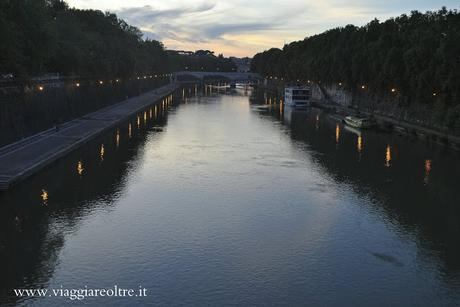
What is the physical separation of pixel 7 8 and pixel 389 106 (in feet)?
201

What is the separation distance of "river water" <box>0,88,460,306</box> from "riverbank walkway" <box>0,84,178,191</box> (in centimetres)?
95

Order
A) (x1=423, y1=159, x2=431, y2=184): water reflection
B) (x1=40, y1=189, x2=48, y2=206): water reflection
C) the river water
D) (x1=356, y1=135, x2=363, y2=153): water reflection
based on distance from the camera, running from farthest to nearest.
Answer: (x1=356, y1=135, x2=363, y2=153): water reflection, (x1=423, y1=159, x2=431, y2=184): water reflection, (x1=40, y1=189, x2=48, y2=206): water reflection, the river water

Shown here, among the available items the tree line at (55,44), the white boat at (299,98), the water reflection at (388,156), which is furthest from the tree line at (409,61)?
the tree line at (55,44)

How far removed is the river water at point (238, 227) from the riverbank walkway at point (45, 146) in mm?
948

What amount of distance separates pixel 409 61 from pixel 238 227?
41735mm

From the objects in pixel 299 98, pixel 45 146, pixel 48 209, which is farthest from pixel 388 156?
pixel 299 98

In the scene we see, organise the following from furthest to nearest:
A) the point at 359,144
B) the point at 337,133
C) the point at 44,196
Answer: the point at 337,133
the point at 359,144
the point at 44,196

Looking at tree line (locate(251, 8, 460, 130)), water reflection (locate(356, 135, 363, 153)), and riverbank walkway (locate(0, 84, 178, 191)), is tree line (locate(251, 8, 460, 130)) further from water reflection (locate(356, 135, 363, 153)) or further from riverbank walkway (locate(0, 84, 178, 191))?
riverbank walkway (locate(0, 84, 178, 191))

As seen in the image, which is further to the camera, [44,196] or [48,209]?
[44,196]

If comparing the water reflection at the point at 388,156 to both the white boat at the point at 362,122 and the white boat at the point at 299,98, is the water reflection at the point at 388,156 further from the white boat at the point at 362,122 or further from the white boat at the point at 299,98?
the white boat at the point at 299,98

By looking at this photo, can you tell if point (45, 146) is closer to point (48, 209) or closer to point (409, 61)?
point (48, 209)

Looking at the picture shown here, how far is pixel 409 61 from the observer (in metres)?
64.4

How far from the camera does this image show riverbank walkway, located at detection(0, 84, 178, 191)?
131ft

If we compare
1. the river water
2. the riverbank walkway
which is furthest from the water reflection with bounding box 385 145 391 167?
the riverbank walkway
